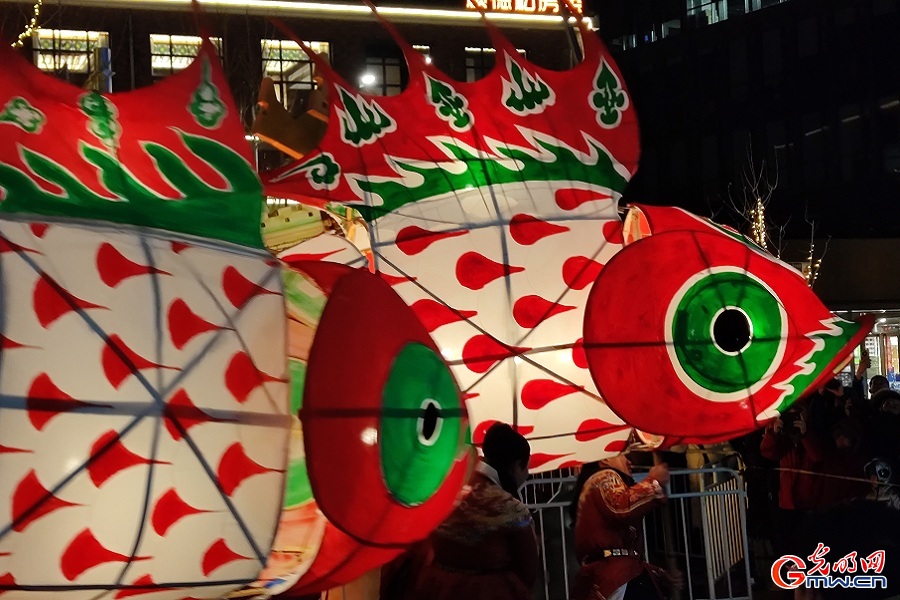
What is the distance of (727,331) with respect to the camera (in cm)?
557

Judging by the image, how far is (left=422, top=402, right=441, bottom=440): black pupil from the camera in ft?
13.5

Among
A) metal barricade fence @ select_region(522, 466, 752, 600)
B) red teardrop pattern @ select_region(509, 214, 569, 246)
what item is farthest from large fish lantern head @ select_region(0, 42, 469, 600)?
metal barricade fence @ select_region(522, 466, 752, 600)

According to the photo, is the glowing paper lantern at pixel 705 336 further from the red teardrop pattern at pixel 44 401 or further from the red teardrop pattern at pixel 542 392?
the red teardrop pattern at pixel 44 401

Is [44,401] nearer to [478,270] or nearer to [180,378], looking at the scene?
[180,378]

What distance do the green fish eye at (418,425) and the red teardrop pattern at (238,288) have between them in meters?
0.51

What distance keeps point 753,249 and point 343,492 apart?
8.92 ft

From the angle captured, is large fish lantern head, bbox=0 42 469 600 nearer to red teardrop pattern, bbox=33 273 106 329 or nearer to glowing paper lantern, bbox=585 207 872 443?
red teardrop pattern, bbox=33 273 106 329

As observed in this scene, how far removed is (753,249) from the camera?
227 inches

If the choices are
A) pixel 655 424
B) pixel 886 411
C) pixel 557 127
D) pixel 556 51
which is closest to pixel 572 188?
pixel 557 127

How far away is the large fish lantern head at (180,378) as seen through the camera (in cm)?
340

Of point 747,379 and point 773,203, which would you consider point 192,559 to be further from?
point 773,203

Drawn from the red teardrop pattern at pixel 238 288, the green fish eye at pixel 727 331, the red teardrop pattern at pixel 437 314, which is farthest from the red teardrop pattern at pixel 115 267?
the green fish eye at pixel 727 331

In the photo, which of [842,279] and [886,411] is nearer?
[886,411]

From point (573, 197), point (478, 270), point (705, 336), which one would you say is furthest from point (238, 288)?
point (705, 336)
